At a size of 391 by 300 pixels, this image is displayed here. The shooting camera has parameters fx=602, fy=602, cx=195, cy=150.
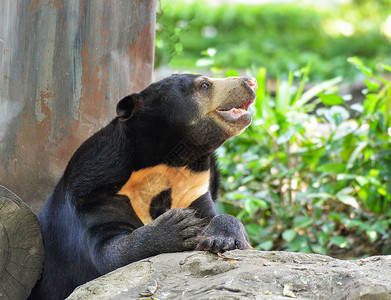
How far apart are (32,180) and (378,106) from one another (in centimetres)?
300

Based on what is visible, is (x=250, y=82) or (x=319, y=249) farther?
(x=319, y=249)

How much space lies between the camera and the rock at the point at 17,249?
3.03 metres

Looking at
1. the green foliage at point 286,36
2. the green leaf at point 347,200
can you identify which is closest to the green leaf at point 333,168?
the green leaf at point 347,200

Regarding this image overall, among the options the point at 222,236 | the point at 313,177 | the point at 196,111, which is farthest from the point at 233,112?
the point at 313,177

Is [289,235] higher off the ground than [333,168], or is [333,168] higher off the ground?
[333,168]

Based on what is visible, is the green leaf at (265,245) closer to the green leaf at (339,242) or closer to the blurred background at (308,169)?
the blurred background at (308,169)

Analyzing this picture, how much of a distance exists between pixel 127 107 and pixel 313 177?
2.78 m

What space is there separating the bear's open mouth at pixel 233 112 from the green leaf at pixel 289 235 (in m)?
1.77

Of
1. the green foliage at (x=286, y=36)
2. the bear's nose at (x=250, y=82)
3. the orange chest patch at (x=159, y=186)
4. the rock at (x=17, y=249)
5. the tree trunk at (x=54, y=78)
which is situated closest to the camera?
the rock at (x=17, y=249)

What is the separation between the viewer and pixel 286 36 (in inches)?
622

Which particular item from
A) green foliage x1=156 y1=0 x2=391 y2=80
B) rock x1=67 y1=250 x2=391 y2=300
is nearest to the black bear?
rock x1=67 y1=250 x2=391 y2=300

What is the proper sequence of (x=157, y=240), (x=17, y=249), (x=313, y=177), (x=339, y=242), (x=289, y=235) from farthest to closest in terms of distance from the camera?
(x=313, y=177) < (x=289, y=235) < (x=339, y=242) < (x=17, y=249) < (x=157, y=240)

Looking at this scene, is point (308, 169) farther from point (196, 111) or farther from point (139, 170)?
point (139, 170)

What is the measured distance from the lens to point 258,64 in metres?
14.3
